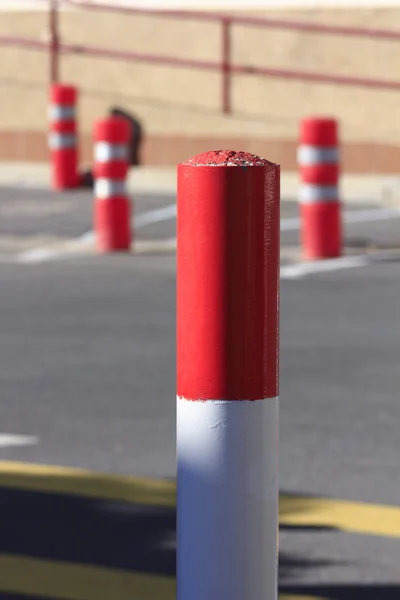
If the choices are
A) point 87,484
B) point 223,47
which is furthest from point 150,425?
point 223,47

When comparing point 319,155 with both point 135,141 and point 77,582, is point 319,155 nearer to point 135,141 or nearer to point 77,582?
point 77,582

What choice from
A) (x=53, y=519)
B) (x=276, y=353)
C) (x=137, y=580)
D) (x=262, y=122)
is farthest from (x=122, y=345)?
(x=262, y=122)

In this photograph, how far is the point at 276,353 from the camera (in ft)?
12.8

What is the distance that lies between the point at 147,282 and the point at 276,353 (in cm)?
731

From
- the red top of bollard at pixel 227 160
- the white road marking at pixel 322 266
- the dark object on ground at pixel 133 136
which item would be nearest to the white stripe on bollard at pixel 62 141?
the dark object on ground at pixel 133 136

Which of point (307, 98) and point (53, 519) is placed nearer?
point (53, 519)

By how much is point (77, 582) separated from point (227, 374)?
4.35 feet

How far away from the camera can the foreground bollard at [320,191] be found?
12031 mm

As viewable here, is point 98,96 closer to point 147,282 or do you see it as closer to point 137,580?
point 147,282

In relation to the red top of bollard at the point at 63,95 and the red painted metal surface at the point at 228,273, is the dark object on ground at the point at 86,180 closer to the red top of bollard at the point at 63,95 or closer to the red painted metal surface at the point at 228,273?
the red top of bollard at the point at 63,95

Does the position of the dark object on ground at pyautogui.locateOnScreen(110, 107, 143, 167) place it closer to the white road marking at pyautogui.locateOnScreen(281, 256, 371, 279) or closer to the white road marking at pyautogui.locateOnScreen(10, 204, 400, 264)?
the white road marking at pyautogui.locateOnScreen(10, 204, 400, 264)

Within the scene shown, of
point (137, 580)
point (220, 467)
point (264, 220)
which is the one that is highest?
point (264, 220)

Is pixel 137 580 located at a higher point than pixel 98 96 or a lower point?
lower

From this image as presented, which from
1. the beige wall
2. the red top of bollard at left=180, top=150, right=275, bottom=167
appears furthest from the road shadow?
the beige wall
